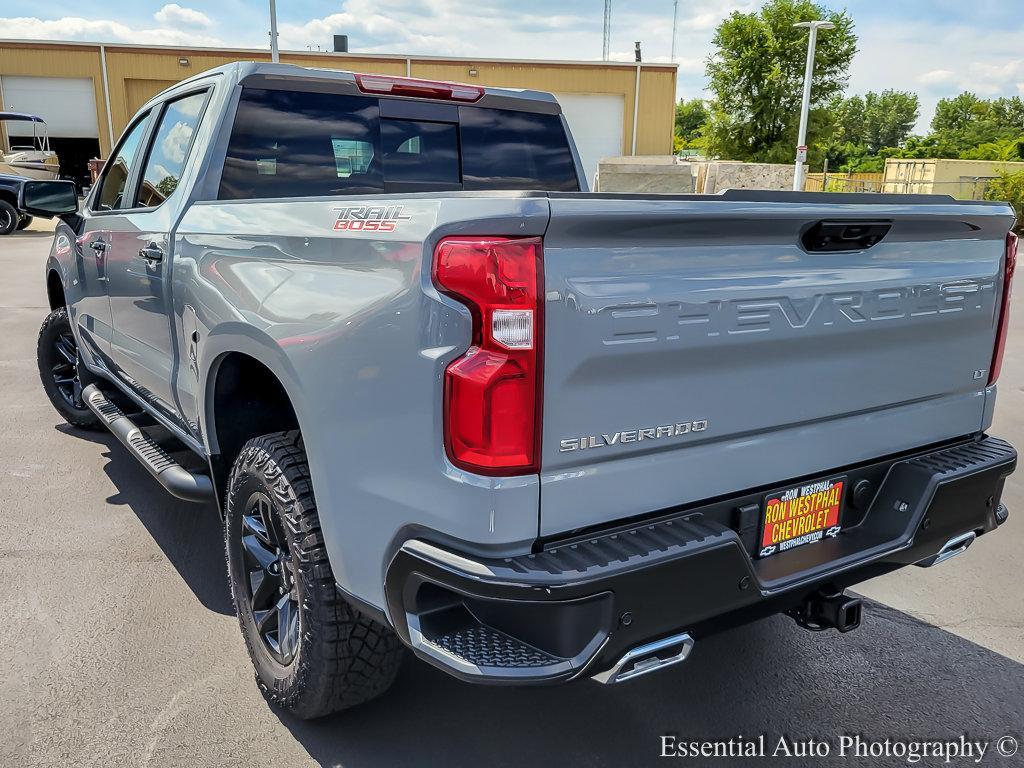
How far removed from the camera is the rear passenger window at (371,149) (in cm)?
351

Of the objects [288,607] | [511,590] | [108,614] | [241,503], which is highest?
[511,590]

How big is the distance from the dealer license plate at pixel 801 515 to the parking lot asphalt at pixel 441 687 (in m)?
0.71

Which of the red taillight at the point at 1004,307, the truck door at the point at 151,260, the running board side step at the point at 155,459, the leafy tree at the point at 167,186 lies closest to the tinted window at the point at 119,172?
the truck door at the point at 151,260

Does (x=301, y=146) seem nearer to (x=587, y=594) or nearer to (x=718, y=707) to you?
(x=587, y=594)

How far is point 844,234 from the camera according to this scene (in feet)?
7.66

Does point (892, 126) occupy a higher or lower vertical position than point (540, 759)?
higher

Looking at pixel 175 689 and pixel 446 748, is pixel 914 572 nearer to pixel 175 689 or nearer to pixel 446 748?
pixel 446 748

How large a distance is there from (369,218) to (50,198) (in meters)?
3.54

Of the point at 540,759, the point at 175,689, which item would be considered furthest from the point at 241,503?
the point at 540,759

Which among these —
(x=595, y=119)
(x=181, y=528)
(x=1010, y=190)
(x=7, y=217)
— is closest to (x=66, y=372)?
(x=181, y=528)

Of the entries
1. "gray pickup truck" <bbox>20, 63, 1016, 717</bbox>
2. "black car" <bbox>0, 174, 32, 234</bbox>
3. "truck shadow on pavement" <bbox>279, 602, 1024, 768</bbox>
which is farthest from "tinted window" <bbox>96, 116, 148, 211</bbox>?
"black car" <bbox>0, 174, 32, 234</bbox>

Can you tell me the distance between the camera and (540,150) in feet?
14.2

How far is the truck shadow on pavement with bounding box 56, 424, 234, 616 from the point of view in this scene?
371 centimetres

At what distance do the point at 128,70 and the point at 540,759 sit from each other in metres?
40.5
